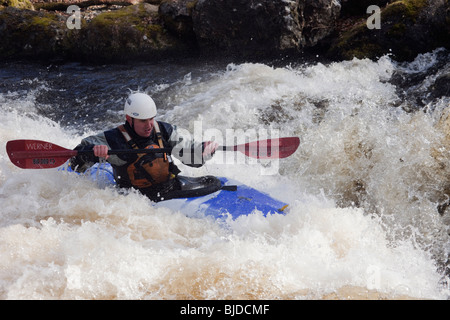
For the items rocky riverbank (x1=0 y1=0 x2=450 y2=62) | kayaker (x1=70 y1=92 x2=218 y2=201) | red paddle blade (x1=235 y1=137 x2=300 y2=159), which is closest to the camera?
kayaker (x1=70 y1=92 x2=218 y2=201)

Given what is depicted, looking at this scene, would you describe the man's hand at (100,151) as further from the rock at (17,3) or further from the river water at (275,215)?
the rock at (17,3)

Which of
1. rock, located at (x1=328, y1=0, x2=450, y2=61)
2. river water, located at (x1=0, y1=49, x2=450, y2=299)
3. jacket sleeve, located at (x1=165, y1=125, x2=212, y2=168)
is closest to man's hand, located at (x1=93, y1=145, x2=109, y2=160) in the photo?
river water, located at (x1=0, y1=49, x2=450, y2=299)

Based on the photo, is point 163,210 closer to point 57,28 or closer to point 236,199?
point 236,199

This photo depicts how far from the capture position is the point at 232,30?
10562 mm

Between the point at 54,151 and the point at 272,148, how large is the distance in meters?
2.31

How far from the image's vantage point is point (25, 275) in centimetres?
288

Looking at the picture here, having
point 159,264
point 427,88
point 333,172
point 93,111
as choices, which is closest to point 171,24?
point 93,111

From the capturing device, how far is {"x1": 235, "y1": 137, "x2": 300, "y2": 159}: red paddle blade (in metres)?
4.54

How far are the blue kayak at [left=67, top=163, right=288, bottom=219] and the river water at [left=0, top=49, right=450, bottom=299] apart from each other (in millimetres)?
115

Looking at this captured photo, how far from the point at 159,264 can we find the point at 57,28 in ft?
36.0

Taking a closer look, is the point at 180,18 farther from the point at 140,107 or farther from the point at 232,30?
the point at 140,107

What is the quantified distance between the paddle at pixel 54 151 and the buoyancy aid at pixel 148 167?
146mm

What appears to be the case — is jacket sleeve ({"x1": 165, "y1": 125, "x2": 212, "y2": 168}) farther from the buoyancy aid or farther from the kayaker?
the buoyancy aid
